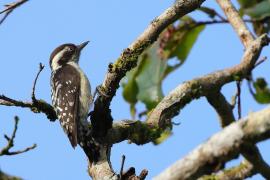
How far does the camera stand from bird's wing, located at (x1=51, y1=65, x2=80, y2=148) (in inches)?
257

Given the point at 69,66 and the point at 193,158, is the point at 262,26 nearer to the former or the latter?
the point at 193,158

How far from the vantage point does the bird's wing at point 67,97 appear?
6.52m

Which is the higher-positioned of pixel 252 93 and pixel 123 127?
pixel 123 127

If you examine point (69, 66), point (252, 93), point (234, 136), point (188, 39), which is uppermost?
point (69, 66)

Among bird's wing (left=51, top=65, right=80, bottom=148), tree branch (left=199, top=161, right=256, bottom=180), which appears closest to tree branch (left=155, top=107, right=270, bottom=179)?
tree branch (left=199, top=161, right=256, bottom=180)

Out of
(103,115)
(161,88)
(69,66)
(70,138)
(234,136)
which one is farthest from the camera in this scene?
(69,66)

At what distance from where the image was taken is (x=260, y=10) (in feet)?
16.0

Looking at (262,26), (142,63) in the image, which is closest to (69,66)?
(142,63)

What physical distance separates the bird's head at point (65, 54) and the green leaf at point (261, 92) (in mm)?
3662

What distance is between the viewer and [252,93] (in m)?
5.25

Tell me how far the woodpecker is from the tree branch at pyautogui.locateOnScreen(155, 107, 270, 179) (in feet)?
9.97

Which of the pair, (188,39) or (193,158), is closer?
(193,158)

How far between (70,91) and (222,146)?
4572 millimetres

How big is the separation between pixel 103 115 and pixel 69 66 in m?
2.95
